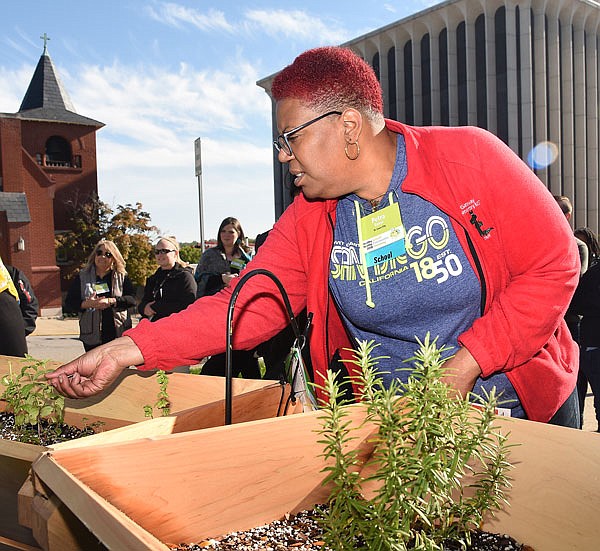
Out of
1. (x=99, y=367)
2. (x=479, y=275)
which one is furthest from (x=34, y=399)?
(x=479, y=275)

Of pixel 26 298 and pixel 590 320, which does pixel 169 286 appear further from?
pixel 590 320

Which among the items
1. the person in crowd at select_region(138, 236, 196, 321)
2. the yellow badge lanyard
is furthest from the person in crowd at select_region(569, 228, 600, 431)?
the yellow badge lanyard

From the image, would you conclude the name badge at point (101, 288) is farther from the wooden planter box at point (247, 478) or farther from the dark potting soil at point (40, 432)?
the wooden planter box at point (247, 478)

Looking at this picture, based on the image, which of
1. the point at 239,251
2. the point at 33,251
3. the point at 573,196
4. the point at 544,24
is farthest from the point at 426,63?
the point at 239,251

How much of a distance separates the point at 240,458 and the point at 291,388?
464 millimetres

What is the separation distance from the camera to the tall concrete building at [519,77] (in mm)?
36125

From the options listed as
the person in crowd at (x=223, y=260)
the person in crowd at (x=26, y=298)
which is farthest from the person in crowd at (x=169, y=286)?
the person in crowd at (x=26, y=298)

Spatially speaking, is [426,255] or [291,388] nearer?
[291,388]

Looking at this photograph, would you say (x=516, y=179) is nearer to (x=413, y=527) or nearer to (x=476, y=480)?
(x=476, y=480)

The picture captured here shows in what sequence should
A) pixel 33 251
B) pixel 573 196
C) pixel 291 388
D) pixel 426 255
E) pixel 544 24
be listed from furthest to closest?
pixel 573 196 < pixel 544 24 < pixel 33 251 < pixel 426 255 < pixel 291 388

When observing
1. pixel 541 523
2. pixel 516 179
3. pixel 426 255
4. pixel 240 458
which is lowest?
pixel 541 523

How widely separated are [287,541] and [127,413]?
1.21m

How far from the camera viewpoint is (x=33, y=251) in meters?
31.4

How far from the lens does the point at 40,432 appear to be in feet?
7.54
